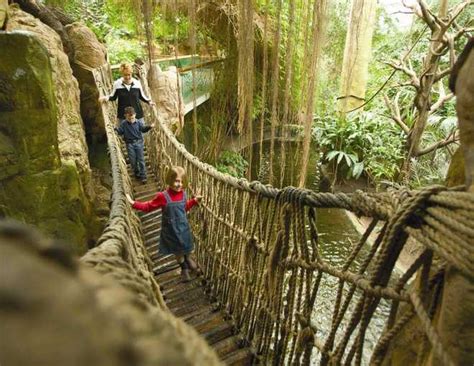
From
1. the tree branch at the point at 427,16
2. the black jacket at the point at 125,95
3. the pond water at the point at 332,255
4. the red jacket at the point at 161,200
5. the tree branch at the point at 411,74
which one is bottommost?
the pond water at the point at 332,255

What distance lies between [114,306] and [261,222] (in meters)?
1.39

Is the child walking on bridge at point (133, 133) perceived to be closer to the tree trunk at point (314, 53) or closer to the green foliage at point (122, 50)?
the tree trunk at point (314, 53)

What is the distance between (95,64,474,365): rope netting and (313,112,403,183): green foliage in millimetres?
3901

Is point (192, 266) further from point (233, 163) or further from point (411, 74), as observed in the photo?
point (233, 163)

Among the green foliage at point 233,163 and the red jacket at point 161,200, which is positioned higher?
the red jacket at point 161,200

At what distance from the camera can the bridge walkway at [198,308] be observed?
5.92 feet

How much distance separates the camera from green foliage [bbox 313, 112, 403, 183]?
5.61m

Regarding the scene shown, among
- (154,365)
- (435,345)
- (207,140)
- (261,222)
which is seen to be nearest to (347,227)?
(207,140)

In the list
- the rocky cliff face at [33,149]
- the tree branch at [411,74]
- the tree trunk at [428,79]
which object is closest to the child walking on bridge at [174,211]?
the rocky cliff face at [33,149]

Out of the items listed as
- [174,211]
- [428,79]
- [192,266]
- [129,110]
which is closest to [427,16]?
[428,79]

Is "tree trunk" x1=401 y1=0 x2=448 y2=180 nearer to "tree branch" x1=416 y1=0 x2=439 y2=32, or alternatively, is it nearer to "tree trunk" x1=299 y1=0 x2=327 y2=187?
"tree branch" x1=416 y1=0 x2=439 y2=32

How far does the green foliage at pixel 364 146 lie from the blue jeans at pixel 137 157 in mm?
3474

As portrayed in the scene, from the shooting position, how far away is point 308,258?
1255 millimetres

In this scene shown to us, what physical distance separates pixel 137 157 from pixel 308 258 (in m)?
2.86
